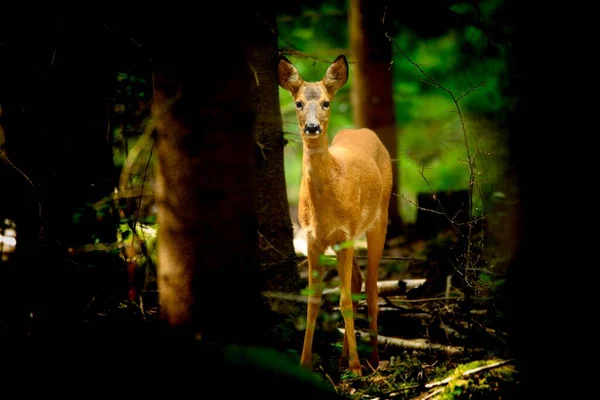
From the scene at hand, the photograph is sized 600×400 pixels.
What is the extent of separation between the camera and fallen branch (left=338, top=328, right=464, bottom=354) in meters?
4.11

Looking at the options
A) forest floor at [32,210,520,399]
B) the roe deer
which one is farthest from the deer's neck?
forest floor at [32,210,520,399]

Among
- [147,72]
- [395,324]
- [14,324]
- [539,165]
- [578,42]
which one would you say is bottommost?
[395,324]

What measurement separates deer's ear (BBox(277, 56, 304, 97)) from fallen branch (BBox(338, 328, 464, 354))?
211 centimetres

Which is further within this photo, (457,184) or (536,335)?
(457,184)

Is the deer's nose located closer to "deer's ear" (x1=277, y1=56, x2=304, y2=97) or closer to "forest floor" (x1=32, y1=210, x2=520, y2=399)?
"deer's ear" (x1=277, y1=56, x2=304, y2=97)

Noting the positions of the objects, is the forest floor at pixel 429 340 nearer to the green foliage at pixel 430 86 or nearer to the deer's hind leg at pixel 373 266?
the deer's hind leg at pixel 373 266

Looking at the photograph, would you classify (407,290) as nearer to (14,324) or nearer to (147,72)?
(147,72)

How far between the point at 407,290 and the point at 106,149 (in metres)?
3.15

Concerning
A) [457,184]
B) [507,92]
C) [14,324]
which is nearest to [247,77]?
[507,92]

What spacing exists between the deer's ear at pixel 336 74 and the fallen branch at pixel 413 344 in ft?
6.57

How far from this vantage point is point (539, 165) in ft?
6.67

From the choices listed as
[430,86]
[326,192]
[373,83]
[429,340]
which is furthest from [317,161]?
[430,86]

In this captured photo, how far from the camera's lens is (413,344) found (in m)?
4.48

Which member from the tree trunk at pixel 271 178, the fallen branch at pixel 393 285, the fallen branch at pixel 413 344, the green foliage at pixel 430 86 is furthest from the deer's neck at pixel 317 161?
the green foliage at pixel 430 86
